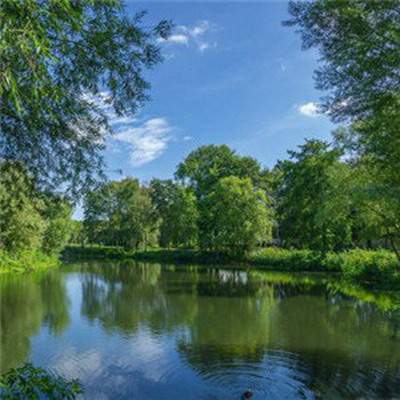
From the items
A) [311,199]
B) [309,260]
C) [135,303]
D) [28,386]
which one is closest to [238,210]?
[311,199]

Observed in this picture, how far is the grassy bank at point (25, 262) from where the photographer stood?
28.0 metres

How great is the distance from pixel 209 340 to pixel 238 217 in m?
25.9

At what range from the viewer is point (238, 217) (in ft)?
123

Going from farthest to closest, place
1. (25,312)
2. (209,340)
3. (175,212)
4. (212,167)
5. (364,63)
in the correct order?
(212,167) < (175,212) < (25,312) < (209,340) < (364,63)

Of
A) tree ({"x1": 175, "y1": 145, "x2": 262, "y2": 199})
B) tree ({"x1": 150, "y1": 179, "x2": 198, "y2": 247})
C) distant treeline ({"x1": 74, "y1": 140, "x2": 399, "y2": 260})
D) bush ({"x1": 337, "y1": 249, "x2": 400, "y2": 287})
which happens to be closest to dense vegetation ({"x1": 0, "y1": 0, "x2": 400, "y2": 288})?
distant treeline ({"x1": 74, "y1": 140, "x2": 399, "y2": 260})

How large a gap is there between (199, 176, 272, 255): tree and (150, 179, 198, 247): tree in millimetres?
3162

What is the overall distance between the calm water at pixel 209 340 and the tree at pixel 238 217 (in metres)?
15.2

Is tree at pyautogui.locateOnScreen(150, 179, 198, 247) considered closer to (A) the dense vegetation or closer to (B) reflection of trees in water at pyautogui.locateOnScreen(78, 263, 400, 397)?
(B) reflection of trees in water at pyautogui.locateOnScreen(78, 263, 400, 397)

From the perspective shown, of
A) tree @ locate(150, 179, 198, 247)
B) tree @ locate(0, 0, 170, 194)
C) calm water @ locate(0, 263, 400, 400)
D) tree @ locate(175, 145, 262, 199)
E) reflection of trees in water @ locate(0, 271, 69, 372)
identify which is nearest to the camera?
tree @ locate(0, 0, 170, 194)

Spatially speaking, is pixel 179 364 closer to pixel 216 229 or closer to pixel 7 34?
pixel 7 34

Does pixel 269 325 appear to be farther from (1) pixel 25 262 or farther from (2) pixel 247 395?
(1) pixel 25 262

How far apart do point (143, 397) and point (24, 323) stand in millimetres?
7964

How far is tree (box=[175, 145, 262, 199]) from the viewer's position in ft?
154

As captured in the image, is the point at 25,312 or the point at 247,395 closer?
the point at 247,395
